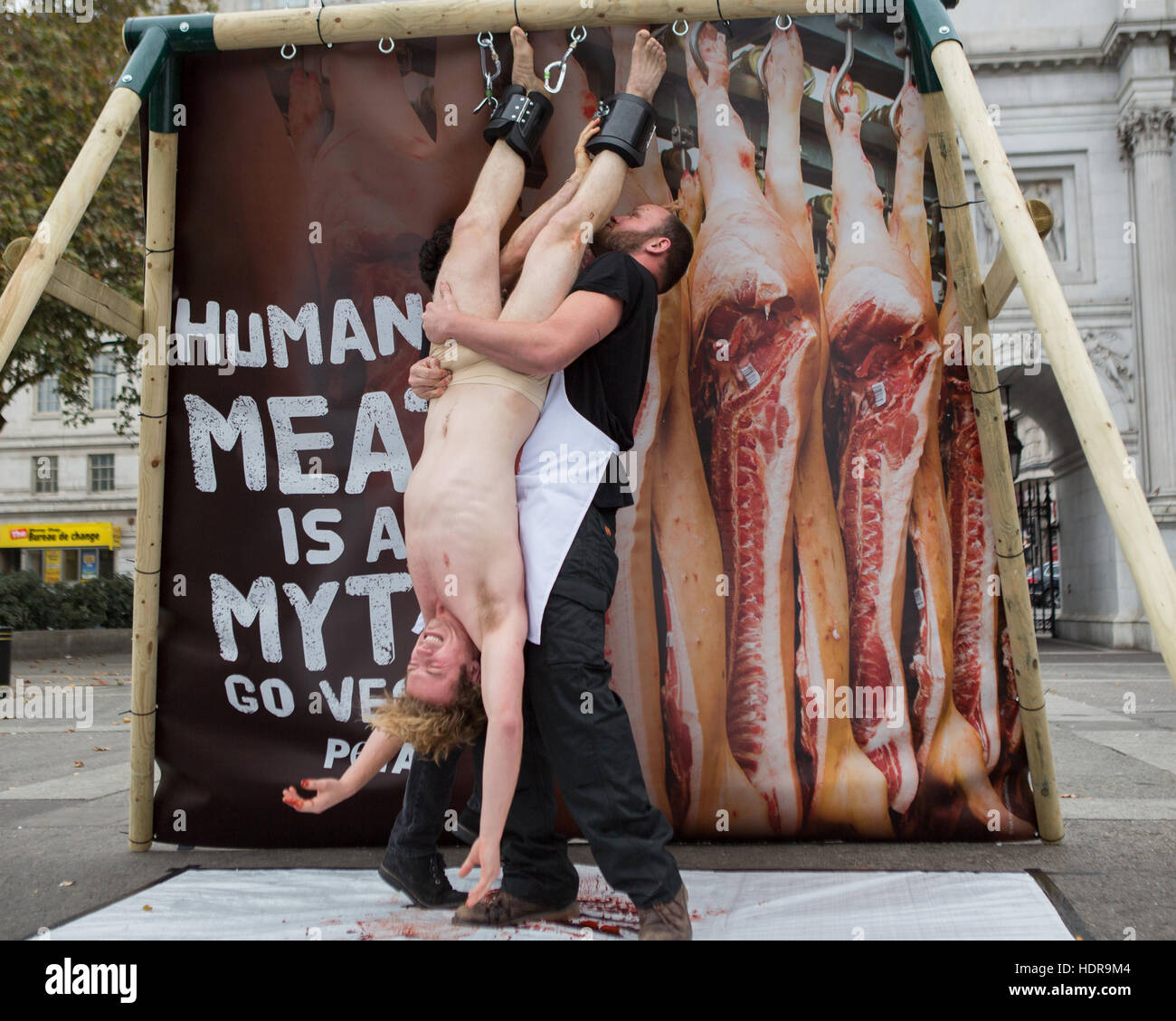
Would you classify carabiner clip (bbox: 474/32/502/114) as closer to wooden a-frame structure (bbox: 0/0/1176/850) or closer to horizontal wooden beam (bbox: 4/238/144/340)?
wooden a-frame structure (bbox: 0/0/1176/850)

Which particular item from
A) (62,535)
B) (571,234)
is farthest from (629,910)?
(62,535)

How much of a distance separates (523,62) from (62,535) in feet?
133

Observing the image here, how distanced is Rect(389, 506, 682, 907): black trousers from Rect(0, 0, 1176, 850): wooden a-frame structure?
1.33 meters

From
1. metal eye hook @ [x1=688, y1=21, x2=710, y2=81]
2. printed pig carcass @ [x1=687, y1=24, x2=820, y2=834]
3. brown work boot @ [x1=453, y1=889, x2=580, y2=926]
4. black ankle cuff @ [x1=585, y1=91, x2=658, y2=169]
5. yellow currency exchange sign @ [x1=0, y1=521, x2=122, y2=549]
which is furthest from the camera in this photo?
yellow currency exchange sign @ [x1=0, y1=521, x2=122, y2=549]

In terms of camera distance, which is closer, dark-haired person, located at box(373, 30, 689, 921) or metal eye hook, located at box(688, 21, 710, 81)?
dark-haired person, located at box(373, 30, 689, 921)

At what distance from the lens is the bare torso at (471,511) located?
2.77 meters

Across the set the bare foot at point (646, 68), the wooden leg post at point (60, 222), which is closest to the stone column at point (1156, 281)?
the bare foot at point (646, 68)

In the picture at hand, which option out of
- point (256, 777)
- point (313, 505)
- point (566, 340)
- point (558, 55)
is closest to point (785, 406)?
point (566, 340)

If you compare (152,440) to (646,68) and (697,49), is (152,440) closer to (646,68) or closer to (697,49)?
(646,68)

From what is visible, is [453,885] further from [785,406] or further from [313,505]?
[785,406]

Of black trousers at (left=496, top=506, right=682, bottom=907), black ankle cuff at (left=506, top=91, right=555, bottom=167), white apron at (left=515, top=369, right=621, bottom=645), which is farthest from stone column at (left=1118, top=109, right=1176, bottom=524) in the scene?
black trousers at (left=496, top=506, right=682, bottom=907)

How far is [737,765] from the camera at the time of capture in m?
3.71

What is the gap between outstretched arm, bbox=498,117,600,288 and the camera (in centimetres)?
323
